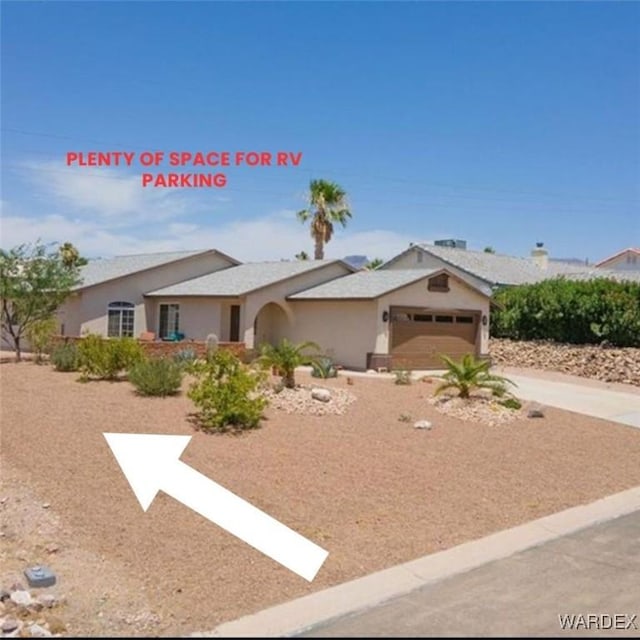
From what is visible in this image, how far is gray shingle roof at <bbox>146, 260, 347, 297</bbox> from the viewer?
26406mm

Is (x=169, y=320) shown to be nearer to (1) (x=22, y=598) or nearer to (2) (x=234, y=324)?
(2) (x=234, y=324)

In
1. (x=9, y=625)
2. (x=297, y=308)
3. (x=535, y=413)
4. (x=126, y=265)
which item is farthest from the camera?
(x=126, y=265)

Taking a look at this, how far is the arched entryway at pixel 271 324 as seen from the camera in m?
27.5

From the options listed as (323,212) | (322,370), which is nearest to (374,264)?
(323,212)

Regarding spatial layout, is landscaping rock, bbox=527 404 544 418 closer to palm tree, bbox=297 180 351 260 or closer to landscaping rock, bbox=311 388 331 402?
landscaping rock, bbox=311 388 331 402

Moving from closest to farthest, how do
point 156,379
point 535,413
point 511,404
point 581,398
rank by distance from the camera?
point 156,379 < point 535,413 < point 511,404 < point 581,398

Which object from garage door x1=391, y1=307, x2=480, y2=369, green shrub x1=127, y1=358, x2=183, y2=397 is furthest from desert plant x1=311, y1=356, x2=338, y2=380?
green shrub x1=127, y1=358, x2=183, y2=397

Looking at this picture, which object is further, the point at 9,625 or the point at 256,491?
the point at 256,491

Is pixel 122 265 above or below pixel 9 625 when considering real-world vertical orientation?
above

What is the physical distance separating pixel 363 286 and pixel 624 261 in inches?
1833

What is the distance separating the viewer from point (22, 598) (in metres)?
6.24

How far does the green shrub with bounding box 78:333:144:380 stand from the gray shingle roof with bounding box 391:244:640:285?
2535 centimetres

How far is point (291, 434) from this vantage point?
11.9 meters

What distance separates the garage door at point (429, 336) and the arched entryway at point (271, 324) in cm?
471
